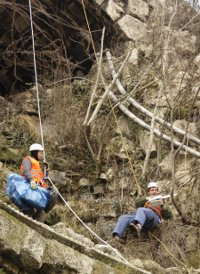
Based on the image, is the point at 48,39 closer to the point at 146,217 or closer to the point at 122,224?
the point at 146,217

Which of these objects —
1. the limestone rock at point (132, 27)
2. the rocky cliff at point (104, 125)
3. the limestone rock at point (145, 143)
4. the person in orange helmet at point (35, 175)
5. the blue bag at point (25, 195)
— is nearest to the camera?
the rocky cliff at point (104, 125)

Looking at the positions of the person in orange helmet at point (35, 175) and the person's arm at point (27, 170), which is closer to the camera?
the person in orange helmet at point (35, 175)

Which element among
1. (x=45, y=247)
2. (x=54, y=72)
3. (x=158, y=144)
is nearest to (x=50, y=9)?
(x=54, y=72)

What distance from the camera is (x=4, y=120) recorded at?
10.6 meters

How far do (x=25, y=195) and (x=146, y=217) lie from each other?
1.87 meters

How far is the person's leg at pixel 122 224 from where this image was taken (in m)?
7.34

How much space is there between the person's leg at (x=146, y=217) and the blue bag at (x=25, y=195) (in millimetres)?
1402

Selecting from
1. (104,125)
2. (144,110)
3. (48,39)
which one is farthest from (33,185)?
(48,39)

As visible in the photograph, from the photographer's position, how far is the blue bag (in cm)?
639

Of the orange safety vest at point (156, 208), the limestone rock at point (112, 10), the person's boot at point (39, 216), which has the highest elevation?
the limestone rock at point (112, 10)

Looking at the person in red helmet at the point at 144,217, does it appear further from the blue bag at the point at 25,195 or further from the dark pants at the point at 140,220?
the blue bag at the point at 25,195

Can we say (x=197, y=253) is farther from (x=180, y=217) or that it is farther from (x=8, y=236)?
(x=8, y=236)

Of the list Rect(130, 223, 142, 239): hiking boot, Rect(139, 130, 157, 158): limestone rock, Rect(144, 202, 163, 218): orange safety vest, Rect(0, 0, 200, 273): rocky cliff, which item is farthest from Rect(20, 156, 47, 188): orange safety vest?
Rect(139, 130, 157, 158): limestone rock

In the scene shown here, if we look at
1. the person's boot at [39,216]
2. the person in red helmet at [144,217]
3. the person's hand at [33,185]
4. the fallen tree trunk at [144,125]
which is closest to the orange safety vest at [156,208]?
the person in red helmet at [144,217]
